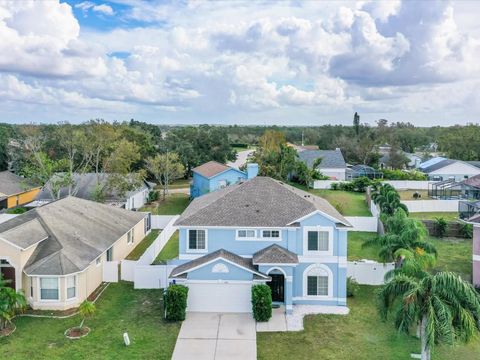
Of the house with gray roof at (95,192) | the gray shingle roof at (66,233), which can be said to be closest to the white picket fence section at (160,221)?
the house with gray roof at (95,192)

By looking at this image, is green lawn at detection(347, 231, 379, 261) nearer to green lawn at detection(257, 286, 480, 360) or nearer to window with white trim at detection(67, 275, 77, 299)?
green lawn at detection(257, 286, 480, 360)

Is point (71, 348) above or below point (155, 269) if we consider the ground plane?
below

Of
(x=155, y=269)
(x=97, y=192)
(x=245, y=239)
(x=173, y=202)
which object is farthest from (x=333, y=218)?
(x=173, y=202)

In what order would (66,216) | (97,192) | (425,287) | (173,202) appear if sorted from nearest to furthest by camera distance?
(425,287)
(66,216)
(97,192)
(173,202)

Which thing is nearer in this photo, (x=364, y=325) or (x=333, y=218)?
(x=364, y=325)

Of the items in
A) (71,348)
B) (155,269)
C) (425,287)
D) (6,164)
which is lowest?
(71,348)

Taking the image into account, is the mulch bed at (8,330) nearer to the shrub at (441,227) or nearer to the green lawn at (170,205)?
the green lawn at (170,205)

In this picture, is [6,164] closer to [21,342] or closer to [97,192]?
[97,192]
